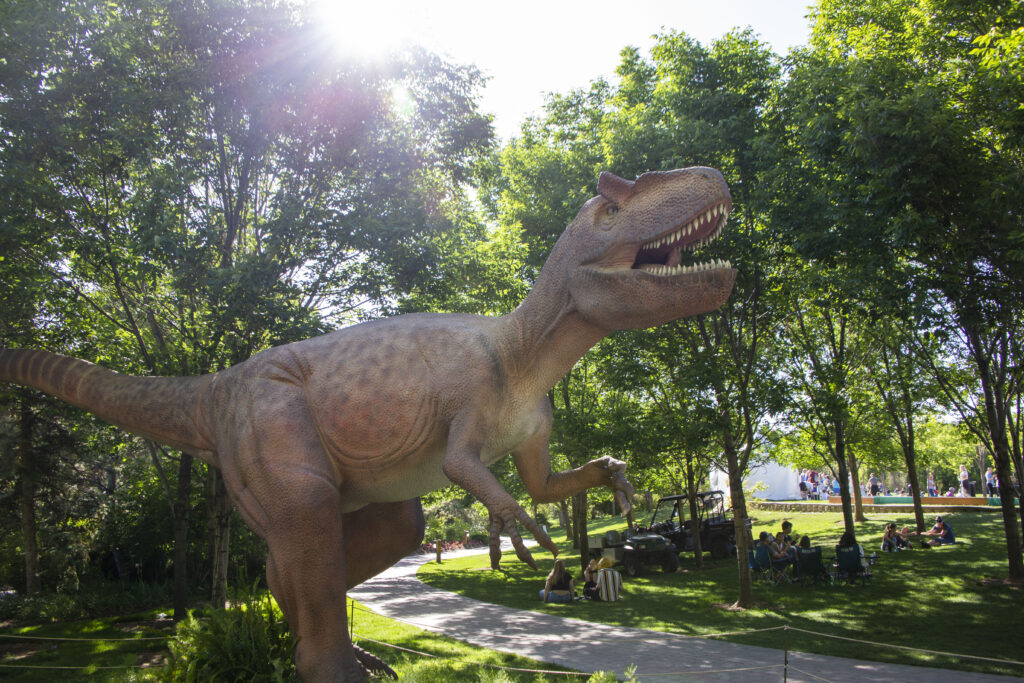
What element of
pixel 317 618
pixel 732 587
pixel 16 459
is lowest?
pixel 732 587

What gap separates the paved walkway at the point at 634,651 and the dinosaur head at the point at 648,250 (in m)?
3.27

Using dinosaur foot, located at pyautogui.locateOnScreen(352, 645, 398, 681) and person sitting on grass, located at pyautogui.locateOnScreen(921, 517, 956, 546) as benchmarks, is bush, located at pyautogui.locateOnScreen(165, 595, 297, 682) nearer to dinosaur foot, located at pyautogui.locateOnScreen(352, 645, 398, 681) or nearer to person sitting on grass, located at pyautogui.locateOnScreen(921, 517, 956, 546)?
dinosaur foot, located at pyautogui.locateOnScreen(352, 645, 398, 681)

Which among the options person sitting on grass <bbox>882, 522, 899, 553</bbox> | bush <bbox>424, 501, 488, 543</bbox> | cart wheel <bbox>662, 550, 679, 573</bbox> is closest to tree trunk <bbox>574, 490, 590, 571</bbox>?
cart wheel <bbox>662, 550, 679, 573</bbox>

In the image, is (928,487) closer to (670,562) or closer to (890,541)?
(890,541)

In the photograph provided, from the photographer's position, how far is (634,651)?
353 inches

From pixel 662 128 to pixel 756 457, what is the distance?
9356mm

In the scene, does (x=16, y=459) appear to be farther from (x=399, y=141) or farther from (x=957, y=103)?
(x=957, y=103)

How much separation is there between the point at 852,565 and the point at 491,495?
12726 mm

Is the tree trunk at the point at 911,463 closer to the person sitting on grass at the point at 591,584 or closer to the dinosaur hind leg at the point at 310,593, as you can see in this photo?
the person sitting on grass at the point at 591,584

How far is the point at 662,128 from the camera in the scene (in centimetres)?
1159

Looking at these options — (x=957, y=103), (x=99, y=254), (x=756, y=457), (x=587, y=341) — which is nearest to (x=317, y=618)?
(x=587, y=341)

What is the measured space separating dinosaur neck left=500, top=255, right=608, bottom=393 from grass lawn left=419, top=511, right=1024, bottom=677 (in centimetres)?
369

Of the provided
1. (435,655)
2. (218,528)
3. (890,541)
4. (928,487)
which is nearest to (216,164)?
(218,528)

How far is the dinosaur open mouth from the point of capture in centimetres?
339
